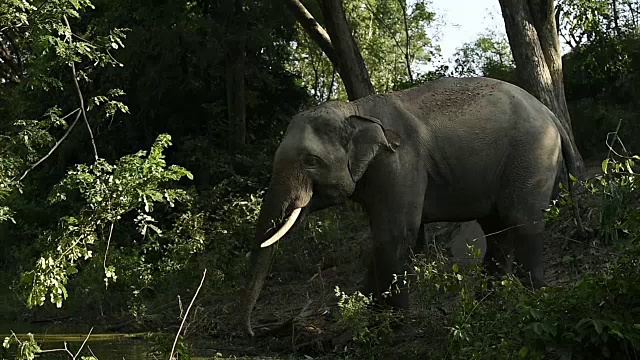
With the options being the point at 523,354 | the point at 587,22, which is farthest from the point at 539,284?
the point at 587,22

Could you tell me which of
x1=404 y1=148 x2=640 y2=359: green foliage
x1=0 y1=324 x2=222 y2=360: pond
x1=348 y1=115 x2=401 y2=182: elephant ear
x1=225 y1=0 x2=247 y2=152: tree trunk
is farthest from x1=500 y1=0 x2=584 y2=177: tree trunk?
x1=225 y1=0 x2=247 y2=152: tree trunk

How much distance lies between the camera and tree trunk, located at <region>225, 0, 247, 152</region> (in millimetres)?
22438

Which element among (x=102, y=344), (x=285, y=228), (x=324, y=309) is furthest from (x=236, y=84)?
(x=285, y=228)

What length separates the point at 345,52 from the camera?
1733 centimetres

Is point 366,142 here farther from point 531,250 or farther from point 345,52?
point 345,52

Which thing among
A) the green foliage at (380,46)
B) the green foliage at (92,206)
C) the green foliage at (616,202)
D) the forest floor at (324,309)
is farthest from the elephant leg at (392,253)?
the green foliage at (380,46)

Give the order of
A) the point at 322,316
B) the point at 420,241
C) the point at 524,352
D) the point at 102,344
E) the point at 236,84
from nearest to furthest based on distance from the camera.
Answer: the point at 524,352, the point at 322,316, the point at 420,241, the point at 102,344, the point at 236,84

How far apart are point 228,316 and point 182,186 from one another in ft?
25.4

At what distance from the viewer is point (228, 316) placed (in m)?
13.4

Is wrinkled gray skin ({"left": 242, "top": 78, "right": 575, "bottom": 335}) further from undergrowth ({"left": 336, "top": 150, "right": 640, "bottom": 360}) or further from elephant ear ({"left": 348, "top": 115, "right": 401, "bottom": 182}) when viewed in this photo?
undergrowth ({"left": 336, "top": 150, "right": 640, "bottom": 360})

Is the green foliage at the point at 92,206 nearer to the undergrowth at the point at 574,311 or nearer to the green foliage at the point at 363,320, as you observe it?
the green foliage at the point at 363,320

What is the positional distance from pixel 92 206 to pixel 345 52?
8.77m

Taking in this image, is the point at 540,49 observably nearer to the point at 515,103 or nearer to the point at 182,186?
the point at 515,103

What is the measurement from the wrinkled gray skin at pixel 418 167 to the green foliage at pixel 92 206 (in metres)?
1.85
